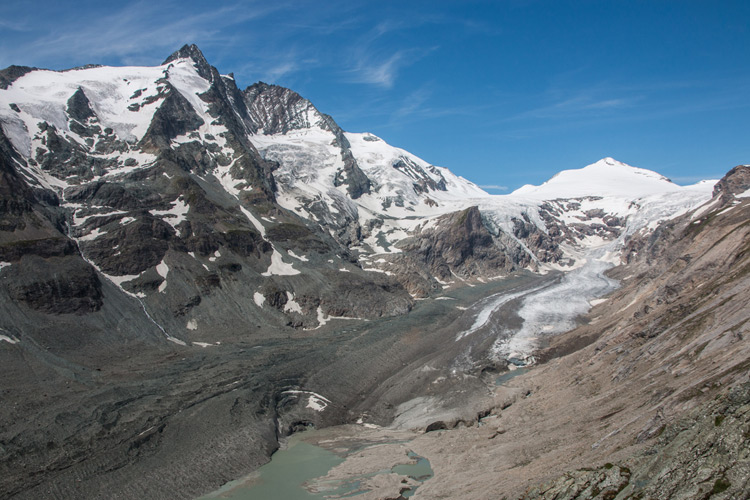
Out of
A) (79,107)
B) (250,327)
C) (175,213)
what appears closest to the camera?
(250,327)

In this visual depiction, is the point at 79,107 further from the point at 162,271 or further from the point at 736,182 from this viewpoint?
the point at 736,182

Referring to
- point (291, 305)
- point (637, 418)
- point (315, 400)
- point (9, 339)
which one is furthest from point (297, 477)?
point (291, 305)

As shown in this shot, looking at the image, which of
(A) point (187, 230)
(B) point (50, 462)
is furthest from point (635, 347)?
(A) point (187, 230)

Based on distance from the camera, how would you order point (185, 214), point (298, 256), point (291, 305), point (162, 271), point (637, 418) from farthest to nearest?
point (298, 256) → point (185, 214) → point (291, 305) → point (162, 271) → point (637, 418)

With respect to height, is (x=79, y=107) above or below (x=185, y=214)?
above

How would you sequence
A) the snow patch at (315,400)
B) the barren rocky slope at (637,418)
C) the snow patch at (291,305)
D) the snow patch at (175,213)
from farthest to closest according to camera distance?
the snow patch at (175,213) → the snow patch at (291,305) → the snow patch at (315,400) → the barren rocky slope at (637,418)

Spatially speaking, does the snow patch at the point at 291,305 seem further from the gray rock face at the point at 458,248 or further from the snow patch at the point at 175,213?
the gray rock face at the point at 458,248

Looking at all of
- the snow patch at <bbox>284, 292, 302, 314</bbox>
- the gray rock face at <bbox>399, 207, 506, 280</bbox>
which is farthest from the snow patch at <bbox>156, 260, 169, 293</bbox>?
the gray rock face at <bbox>399, 207, 506, 280</bbox>

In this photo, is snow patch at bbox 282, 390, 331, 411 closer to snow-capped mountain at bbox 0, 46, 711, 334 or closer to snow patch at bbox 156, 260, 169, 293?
snow-capped mountain at bbox 0, 46, 711, 334

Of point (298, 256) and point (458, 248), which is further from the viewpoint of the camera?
point (458, 248)

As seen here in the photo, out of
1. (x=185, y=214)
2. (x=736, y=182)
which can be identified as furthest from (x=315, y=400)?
(x=736, y=182)

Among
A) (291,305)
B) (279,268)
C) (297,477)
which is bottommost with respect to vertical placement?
(297,477)

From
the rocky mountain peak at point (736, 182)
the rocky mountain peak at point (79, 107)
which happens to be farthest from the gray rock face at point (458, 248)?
the rocky mountain peak at point (79, 107)
